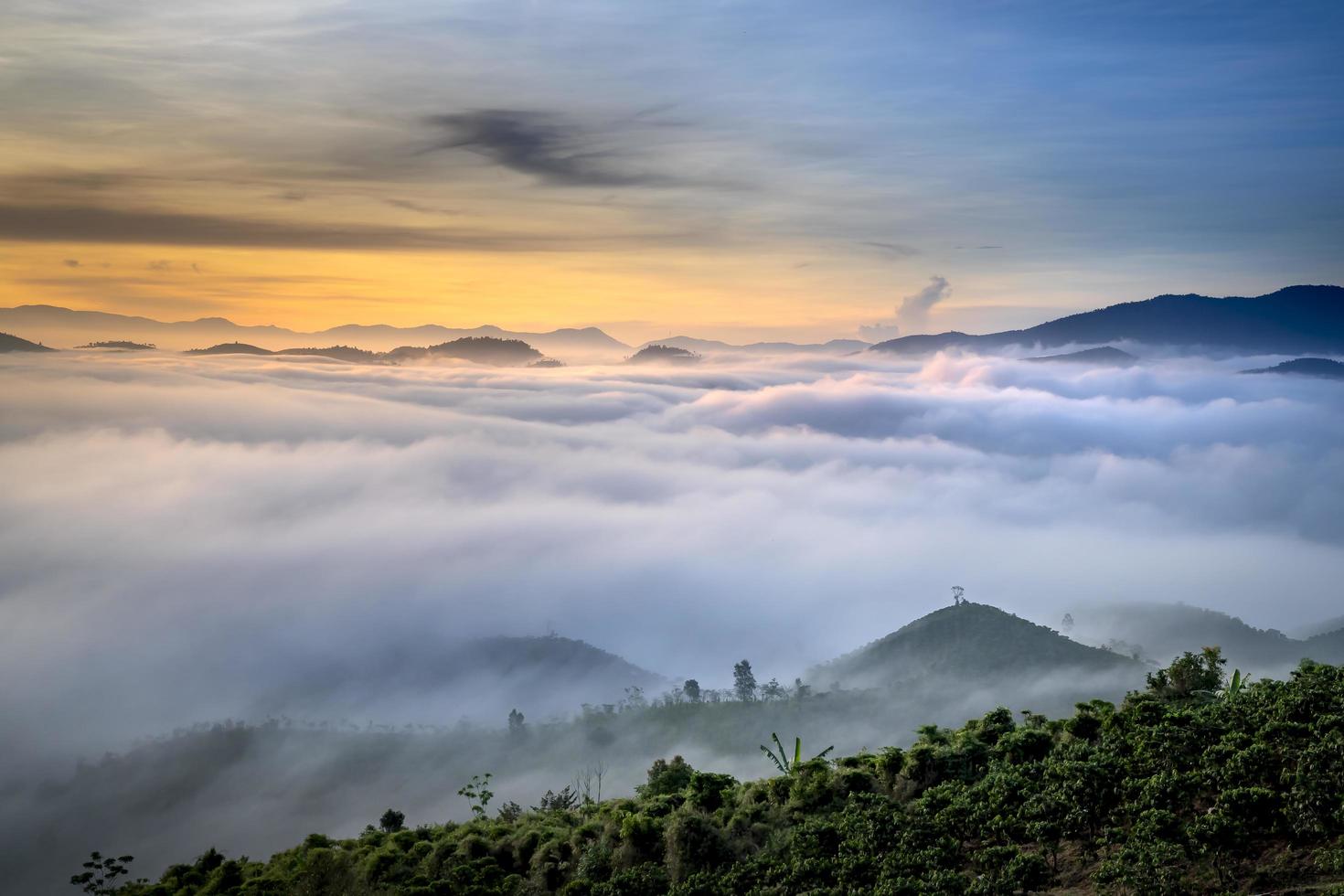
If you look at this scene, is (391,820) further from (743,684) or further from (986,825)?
(743,684)

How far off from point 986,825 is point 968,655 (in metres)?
168

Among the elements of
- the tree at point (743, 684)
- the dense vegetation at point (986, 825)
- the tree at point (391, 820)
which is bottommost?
the tree at point (743, 684)

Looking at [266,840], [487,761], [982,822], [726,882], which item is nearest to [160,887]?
[726,882]

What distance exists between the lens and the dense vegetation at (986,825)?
16.0 m

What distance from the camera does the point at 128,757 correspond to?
16412 cm

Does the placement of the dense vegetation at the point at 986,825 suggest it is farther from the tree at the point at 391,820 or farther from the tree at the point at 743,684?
the tree at the point at 743,684

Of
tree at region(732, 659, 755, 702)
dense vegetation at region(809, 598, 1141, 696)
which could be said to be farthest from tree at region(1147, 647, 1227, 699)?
dense vegetation at region(809, 598, 1141, 696)

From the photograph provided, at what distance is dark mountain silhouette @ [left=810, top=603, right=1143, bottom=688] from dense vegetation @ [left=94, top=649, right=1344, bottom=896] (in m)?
151

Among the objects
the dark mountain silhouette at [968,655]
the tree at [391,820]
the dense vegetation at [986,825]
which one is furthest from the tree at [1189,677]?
the dark mountain silhouette at [968,655]

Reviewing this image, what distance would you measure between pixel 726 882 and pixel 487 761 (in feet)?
496

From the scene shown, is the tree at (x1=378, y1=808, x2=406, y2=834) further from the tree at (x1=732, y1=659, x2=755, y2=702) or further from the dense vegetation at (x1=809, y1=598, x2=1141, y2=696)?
the dense vegetation at (x1=809, y1=598, x2=1141, y2=696)

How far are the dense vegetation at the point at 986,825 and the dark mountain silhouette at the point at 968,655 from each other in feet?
497

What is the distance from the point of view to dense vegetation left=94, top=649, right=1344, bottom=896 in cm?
1605

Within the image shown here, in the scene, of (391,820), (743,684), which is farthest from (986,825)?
(743,684)
